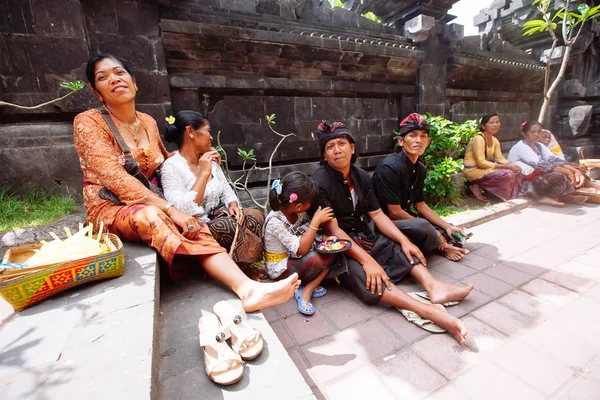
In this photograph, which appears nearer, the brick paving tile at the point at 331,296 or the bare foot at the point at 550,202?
the brick paving tile at the point at 331,296

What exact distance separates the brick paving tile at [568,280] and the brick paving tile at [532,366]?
1199 mm

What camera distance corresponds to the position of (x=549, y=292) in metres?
2.63

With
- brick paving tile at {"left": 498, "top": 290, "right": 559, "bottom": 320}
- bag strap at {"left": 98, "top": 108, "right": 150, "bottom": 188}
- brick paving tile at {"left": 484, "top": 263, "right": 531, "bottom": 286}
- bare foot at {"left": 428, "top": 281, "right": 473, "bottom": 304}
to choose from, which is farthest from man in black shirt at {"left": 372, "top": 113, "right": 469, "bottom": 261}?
bag strap at {"left": 98, "top": 108, "right": 150, "bottom": 188}

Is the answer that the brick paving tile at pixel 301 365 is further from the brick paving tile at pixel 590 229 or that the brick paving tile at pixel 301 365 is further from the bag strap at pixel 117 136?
the brick paving tile at pixel 590 229

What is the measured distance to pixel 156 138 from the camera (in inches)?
111

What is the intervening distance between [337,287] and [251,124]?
2.81 m

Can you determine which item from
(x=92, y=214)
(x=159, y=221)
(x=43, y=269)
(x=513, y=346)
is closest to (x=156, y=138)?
(x=92, y=214)

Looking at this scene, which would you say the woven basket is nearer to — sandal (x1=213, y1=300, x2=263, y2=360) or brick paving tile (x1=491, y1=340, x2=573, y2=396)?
sandal (x1=213, y1=300, x2=263, y2=360)

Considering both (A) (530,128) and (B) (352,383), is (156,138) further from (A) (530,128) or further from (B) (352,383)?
(A) (530,128)

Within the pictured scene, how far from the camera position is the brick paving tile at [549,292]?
251 cm

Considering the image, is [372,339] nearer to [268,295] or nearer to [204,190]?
[268,295]

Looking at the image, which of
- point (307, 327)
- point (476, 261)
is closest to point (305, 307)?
point (307, 327)

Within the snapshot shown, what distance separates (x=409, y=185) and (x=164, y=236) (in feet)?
9.08

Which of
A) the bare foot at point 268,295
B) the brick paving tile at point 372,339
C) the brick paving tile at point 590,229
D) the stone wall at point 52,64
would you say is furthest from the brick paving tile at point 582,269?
the stone wall at point 52,64
